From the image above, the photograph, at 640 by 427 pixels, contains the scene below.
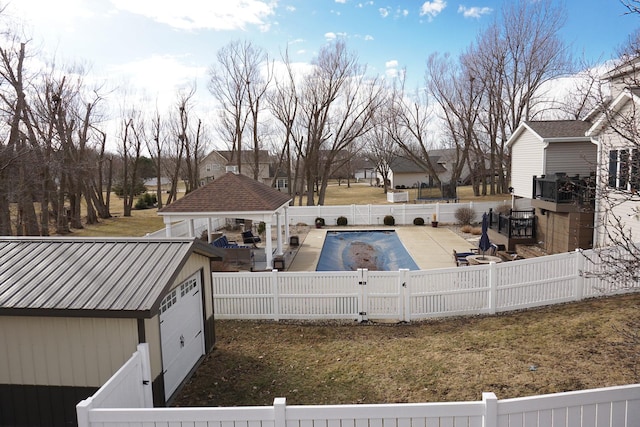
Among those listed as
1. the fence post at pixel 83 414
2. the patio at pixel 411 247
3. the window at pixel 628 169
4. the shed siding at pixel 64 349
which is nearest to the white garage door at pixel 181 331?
the shed siding at pixel 64 349

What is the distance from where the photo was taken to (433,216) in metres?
25.9

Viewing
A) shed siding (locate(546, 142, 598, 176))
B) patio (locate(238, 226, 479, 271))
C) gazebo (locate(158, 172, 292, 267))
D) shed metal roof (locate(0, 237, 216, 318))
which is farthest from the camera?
shed siding (locate(546, 142, 598, 176))

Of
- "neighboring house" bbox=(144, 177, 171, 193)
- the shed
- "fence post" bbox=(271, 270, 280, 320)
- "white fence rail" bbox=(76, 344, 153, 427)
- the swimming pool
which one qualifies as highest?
the shed

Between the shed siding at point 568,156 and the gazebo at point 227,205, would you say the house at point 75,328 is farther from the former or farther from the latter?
the shed siding at point 568,156

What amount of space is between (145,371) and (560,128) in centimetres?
2100

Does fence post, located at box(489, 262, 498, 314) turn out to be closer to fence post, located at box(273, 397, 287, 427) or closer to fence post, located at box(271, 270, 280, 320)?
fence post, located at box(271, 270, 280, 320)

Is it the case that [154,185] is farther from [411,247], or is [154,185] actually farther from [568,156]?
[568,156]

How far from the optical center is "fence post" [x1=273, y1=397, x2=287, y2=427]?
4070 mm

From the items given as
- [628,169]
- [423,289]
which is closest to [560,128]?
[423,289]

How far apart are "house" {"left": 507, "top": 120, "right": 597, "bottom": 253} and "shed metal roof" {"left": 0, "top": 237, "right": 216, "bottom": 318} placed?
41.8ft

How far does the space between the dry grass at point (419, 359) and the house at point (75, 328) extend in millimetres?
1496

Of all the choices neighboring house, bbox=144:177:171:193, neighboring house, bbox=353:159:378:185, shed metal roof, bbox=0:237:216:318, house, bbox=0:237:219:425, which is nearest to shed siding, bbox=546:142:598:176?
shed metal roof, bbox=0:237:216:318

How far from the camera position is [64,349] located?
5.88 m

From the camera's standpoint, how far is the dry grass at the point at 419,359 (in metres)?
6.60
